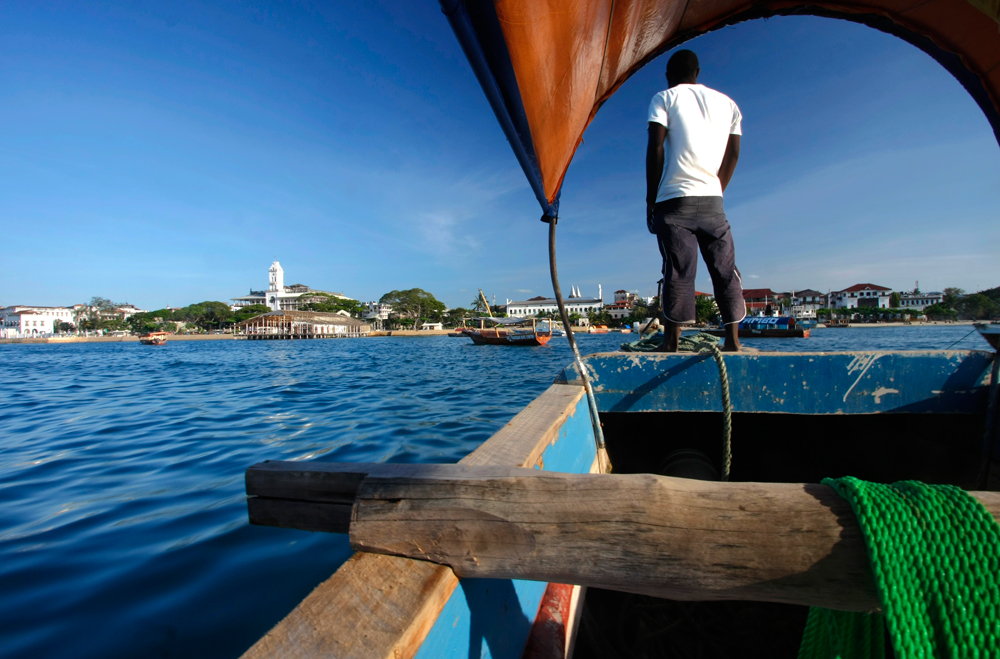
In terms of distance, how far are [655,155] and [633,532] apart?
2001 millimetres

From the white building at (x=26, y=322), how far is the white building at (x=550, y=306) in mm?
79703

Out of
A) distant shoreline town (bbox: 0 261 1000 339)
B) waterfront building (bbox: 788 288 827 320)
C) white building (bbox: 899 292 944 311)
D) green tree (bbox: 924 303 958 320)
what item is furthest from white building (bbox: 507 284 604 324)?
green tree (bbox: 924 303 958 320)

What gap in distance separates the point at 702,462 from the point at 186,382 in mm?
9323

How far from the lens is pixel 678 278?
200 centimetres

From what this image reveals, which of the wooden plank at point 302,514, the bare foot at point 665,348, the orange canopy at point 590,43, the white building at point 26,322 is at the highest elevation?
the white building at point 26,322

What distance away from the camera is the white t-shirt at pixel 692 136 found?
199 centimetres

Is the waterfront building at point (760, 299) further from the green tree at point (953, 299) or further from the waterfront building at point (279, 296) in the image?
the waterfront building at point (279, 296)

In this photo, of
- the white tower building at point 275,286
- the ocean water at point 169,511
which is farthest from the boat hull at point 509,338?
the white tower building at point 275,286

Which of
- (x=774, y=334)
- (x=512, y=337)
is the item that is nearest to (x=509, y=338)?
(x=512, y=337)

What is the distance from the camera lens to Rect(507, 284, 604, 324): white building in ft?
247

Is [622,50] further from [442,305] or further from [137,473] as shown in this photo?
[442,305]

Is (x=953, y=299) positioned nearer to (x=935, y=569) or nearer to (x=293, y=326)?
(x=935, y=569)

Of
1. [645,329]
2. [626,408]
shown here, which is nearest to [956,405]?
[626,408]

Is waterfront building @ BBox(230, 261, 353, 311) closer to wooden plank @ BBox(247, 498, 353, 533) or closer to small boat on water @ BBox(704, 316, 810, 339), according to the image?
small boat on water @ BBox(704, 316, 810, 339)
